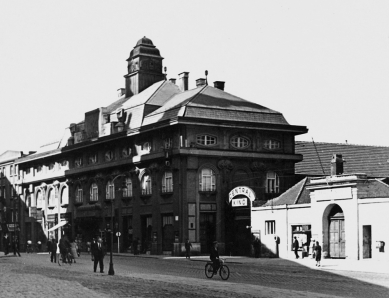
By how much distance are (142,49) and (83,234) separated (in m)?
20.9

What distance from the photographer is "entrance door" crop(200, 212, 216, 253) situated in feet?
207

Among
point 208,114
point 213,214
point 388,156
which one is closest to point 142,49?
point 208,114

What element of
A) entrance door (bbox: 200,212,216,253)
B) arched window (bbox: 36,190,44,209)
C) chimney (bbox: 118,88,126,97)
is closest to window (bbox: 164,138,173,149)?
A: entrance door (bbox: 200,212,216,253)

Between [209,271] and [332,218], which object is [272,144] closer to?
[332,218]

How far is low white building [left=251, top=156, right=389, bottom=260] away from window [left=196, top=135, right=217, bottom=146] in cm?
792

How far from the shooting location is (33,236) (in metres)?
92.3

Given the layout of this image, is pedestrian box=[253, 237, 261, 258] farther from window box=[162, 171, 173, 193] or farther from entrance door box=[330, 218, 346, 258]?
window box=[162, 171, 173, 193]

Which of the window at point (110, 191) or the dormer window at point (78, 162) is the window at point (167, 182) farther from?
the dormer window at point (78, 162)

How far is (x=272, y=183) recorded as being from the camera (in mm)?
66688

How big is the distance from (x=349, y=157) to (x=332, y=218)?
30202 mm

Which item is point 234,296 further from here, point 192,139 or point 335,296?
point 192,139

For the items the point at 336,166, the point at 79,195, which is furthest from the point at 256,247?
the point at 79,195

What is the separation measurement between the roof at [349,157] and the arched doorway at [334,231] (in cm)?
2474

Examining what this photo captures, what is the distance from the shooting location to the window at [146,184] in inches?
2650
